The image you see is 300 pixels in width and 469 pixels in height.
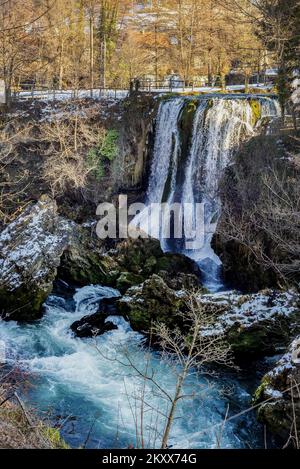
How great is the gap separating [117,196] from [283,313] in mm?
13125

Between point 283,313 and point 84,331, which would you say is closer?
point 283,313

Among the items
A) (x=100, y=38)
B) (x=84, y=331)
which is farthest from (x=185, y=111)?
(x=100, y=38)

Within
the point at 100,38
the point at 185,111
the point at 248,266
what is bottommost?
the point at 248,266

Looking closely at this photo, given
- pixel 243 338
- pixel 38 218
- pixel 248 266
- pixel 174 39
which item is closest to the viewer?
pixel 243 338

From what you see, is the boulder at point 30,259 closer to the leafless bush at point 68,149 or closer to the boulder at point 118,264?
the boulder at point 118,264

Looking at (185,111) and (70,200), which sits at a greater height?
(185,111)

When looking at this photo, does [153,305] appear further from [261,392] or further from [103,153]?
[103,153]

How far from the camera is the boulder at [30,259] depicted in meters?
14.7

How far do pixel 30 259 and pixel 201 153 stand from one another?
940 centimetres

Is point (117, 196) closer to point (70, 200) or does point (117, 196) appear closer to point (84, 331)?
point (70, 200)

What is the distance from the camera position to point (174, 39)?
1833 inches

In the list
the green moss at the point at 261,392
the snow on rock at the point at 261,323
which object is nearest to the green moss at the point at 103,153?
the snow on rock at the point at 261,323

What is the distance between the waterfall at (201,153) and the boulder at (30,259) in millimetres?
5437

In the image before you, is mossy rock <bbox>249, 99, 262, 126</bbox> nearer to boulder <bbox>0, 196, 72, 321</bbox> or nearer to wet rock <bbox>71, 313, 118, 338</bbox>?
boulder <bbox>0, 196, 72, 321</bbox>
